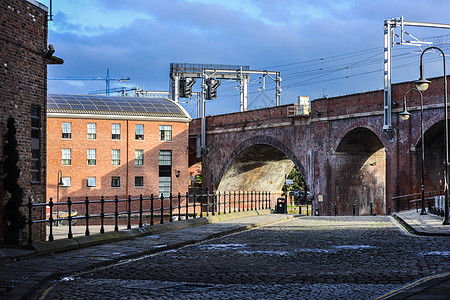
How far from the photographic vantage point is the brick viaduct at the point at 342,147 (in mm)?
35438

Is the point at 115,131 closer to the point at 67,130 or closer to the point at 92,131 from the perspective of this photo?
the point at 92,131

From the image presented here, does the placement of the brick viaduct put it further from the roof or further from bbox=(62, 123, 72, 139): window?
bbox=(62, 123, 72, 139): window

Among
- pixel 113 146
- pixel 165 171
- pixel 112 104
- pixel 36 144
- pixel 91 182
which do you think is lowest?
pixel 91 182

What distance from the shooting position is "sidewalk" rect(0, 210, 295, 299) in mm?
8148

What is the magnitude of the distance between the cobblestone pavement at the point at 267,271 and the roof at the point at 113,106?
38998 mm

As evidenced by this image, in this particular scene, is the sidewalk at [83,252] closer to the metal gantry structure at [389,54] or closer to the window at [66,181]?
the metal gantry structure at [389,54]

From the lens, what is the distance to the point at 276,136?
48.1m

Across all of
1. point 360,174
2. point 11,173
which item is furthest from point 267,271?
point 360,174

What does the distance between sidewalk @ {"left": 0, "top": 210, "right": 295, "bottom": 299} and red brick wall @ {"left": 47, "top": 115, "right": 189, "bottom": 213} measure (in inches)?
1350

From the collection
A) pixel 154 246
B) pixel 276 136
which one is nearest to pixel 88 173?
pixel 276 136

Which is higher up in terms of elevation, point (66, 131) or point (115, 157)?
point (66, 131)

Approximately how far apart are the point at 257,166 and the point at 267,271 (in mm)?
48999

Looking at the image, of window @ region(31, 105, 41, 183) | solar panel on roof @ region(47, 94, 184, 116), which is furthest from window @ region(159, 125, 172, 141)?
window @ region(31, 105, 41, 183)

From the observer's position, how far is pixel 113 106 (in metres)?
52.8
